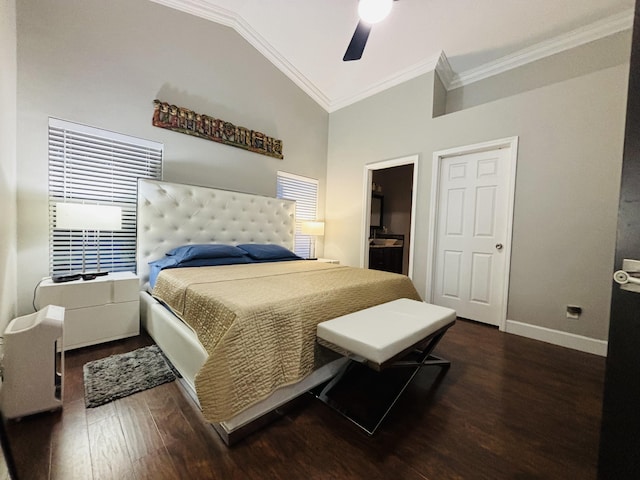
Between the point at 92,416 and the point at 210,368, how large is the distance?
842 mm

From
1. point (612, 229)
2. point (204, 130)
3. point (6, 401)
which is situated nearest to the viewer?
point (6, 401)

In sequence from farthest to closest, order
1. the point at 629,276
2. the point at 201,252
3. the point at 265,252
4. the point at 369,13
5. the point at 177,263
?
the point at 265,252 → the point at 201,252 → the point at 177,263 → the point at 369,13 → the point at 629,276

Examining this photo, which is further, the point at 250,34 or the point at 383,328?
the point at 250,34

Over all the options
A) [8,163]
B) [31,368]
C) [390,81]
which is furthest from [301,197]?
[31,368]

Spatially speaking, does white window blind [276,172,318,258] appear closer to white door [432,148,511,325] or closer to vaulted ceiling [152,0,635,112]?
vaulted ceiling [152,0,635,112]

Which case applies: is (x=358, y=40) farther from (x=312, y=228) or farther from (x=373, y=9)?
(x=312, y=228)

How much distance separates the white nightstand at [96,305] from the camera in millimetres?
1991

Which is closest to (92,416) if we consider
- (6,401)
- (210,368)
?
(6,401)

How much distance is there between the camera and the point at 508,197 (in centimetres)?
283

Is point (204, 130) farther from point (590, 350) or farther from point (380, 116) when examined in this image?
point (590, 350)

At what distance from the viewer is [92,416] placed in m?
1.37

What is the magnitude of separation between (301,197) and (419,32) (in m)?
2.64

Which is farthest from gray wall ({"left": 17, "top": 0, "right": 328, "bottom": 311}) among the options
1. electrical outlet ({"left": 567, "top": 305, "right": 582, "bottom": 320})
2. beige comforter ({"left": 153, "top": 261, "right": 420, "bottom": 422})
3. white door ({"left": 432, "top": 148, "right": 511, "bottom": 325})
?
electrical outlet ({"left": 567, "top": 305, "right": 582, "bottom": 320})

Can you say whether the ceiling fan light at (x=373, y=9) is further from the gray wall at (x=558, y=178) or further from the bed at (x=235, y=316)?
the bed at (x=235, y=316)
